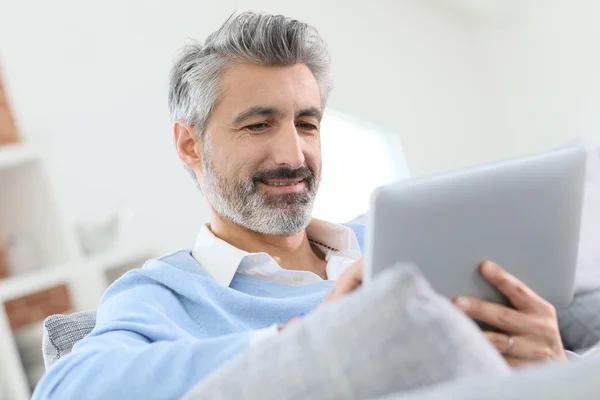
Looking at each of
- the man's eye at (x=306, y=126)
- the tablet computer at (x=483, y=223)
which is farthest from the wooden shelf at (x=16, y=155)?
the tablet computer at (x=483, y=223)

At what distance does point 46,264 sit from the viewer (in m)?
3.25

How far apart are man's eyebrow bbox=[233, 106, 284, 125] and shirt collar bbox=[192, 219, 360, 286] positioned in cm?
24

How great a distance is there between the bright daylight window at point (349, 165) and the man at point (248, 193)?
7.25 feet

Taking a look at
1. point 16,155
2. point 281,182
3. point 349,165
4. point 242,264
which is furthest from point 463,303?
point 349,165

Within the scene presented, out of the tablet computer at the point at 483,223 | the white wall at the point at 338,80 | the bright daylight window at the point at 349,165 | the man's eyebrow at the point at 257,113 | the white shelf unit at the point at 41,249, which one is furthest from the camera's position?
the bright daylight window at the point at 349,165

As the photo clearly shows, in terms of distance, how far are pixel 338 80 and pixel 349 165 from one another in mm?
440

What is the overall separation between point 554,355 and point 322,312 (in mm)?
426

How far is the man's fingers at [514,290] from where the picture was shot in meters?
1.04

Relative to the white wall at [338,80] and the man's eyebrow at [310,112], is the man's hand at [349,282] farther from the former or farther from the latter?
the white wall at [338,80]

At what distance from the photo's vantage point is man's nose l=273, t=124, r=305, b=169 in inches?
66.3

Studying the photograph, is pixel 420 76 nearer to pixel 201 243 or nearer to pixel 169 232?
pixel 169 232

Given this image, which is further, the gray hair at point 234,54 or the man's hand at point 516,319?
the gray hair at point 234,54

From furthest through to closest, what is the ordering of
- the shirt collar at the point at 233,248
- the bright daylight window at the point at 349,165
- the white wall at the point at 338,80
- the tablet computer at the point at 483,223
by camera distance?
the bright daylight window at the point at 349,165 → the white wall at the point at 338,80 → the shirt collar at the point at 233,248 → the tablet computer at the point at 483,223

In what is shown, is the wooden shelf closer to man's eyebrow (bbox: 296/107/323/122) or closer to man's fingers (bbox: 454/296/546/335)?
man's eyebrow (bbox: 296/107/323/122)
